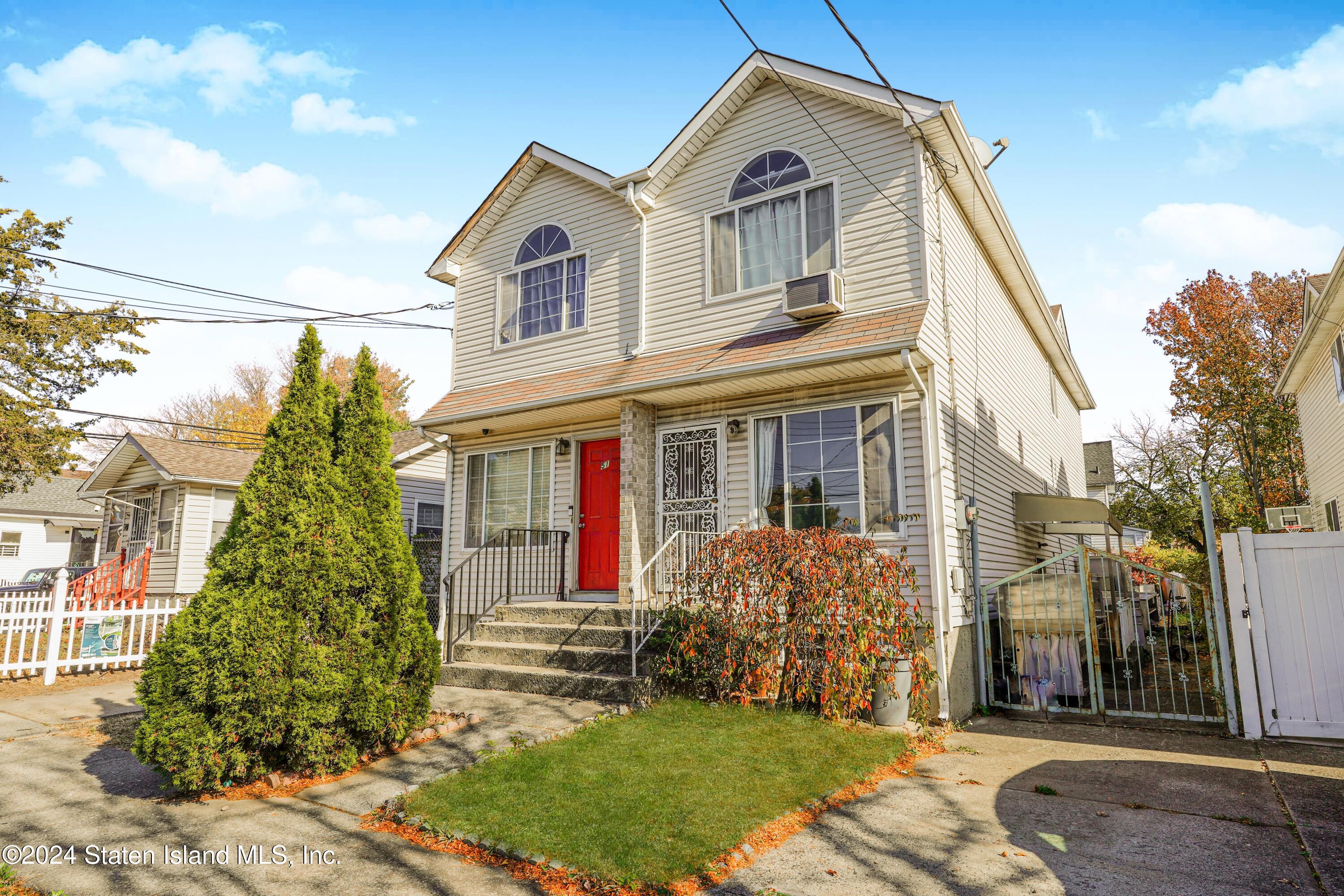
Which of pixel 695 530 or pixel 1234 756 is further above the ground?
pixel 695 530

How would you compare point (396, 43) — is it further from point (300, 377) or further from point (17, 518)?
point (17, 518)

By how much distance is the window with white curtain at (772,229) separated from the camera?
916 centimetres

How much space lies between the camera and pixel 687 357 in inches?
372

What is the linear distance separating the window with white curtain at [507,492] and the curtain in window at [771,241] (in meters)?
4.15

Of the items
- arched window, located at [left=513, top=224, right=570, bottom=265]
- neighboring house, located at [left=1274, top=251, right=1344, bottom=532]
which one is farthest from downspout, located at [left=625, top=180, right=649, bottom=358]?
neighboring house, located at [left=1274, top=251, right=1344, bottom=532]

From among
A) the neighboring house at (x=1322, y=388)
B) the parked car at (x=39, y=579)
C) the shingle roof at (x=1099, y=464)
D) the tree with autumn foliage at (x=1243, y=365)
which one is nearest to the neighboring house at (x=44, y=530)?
the parked car at (x=39, y=579)

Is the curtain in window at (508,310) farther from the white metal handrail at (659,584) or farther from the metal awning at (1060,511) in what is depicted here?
the metal awning at (1060,511)

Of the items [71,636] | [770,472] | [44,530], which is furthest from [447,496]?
[44,530]

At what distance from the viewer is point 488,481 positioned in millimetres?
11758

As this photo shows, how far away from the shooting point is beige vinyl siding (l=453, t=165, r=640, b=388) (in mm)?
10680

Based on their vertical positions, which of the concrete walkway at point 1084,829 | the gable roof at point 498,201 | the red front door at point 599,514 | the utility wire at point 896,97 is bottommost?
the concrete walkway at point 1084,829

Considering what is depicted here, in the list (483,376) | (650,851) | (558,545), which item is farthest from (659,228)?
(650,851)

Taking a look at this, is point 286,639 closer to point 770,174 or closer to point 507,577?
point 507,577

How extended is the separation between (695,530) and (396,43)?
6404 millimetres
